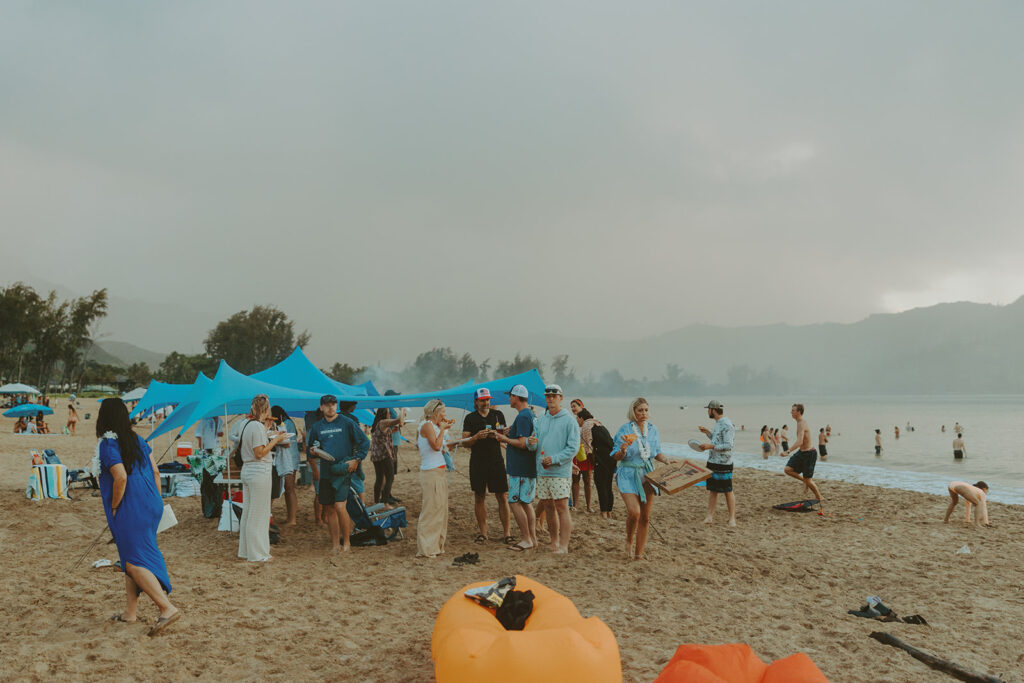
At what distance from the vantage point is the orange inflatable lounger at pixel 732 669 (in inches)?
107

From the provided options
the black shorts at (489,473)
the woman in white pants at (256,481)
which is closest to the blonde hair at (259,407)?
the woman in white pants at (256,481)

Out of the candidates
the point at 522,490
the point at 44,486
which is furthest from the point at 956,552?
the point at 44,486

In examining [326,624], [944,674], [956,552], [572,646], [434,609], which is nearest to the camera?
[572,646]

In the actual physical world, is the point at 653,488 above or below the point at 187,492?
above

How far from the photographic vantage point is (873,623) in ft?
15.9

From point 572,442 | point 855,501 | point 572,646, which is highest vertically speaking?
point 572,442

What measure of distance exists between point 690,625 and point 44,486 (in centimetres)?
988

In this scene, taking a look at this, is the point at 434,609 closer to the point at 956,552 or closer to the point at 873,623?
the point at 873,623

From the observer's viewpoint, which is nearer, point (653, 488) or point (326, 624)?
point (326, 624)

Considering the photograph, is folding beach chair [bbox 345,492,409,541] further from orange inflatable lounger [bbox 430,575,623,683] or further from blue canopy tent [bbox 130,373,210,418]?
blue canopy tent [bbox 130,373,210,418]

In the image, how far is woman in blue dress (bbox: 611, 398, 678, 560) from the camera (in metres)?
6.19

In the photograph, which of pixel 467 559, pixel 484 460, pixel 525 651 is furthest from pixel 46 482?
pixel 525 651

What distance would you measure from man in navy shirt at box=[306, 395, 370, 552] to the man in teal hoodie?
1877 mm

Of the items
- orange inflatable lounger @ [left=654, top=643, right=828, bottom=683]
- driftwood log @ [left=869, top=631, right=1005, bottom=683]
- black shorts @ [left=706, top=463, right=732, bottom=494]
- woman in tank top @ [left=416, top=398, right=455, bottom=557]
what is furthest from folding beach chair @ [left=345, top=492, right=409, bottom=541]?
driftwood log @ [left=869, top=631, right=1005, bottom=683]
